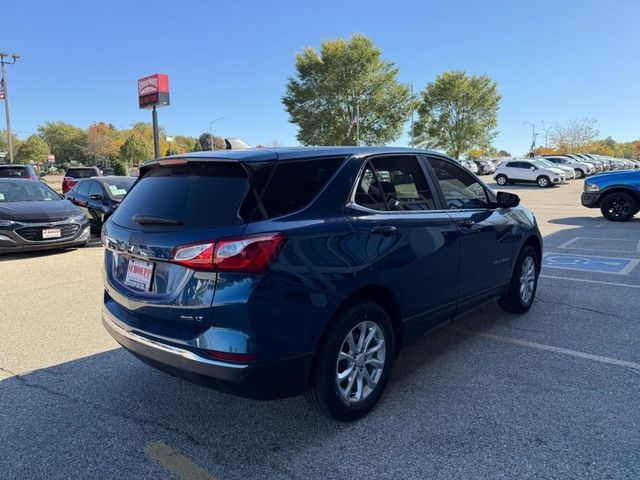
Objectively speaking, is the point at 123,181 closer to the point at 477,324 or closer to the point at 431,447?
the point at 477,324

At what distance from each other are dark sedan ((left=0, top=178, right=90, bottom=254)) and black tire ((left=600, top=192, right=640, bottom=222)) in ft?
43.2

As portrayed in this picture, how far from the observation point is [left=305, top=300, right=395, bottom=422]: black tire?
2746mm

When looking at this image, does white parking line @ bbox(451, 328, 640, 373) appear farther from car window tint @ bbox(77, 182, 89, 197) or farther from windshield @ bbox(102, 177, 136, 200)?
car window tint @ bbox(77, 182, 89, 197)

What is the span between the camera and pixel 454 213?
3.80m

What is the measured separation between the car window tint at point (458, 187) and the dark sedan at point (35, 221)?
754cm

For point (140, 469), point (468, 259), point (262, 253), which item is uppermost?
point (262, 253)

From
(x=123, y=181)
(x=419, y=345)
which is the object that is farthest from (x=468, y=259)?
(x=123, y=181)

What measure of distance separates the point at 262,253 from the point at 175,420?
1.40 m

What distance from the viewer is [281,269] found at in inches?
97.4

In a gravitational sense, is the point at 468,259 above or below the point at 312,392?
above

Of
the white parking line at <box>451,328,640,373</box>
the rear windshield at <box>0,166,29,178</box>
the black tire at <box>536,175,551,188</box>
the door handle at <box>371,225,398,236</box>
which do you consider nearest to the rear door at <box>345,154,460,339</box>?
the door handle at <box>371,225,398,236</box>

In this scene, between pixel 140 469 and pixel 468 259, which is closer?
pixel 140 469

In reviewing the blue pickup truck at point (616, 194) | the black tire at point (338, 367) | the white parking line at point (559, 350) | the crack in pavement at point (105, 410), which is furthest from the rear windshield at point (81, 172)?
the black tire at point (338, 367)

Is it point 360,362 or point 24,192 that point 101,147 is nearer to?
point 24,192
